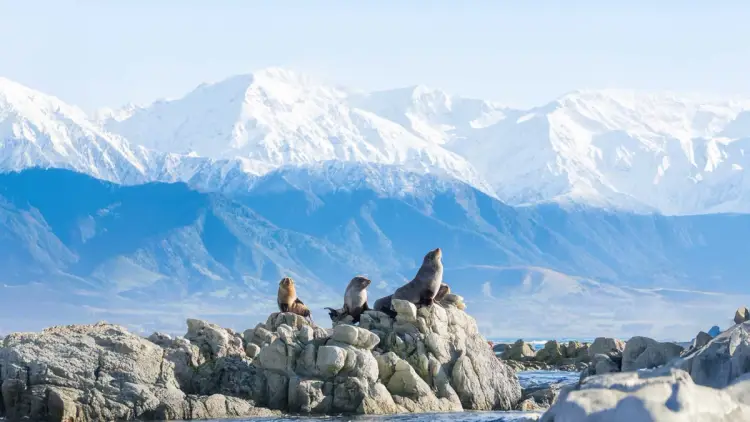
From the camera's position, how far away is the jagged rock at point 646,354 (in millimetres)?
32094

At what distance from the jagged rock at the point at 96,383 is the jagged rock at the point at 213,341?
2.08 meters

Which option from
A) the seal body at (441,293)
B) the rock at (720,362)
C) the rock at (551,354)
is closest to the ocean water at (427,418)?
the seal body at (441,293)

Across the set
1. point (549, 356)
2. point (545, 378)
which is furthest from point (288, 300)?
point (549, 356)

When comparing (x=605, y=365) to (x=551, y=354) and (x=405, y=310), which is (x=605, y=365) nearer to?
(x=405, y=310)

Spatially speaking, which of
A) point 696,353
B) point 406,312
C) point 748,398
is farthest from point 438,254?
point 748,398

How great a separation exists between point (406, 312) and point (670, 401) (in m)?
18.9

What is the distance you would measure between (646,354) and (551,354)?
141 ft

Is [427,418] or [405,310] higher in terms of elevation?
[405,310]

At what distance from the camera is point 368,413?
36594 millimetres

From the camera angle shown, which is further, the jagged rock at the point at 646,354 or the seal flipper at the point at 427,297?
the seal flipper at the point at 427,297

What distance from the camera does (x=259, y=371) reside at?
38.2m

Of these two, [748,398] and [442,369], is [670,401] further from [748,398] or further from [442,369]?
[442,369]

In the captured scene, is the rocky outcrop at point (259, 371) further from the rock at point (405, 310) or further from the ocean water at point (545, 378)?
the ocean water at point (545, 378)

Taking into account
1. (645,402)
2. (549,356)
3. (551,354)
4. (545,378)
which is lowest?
(645,402)
